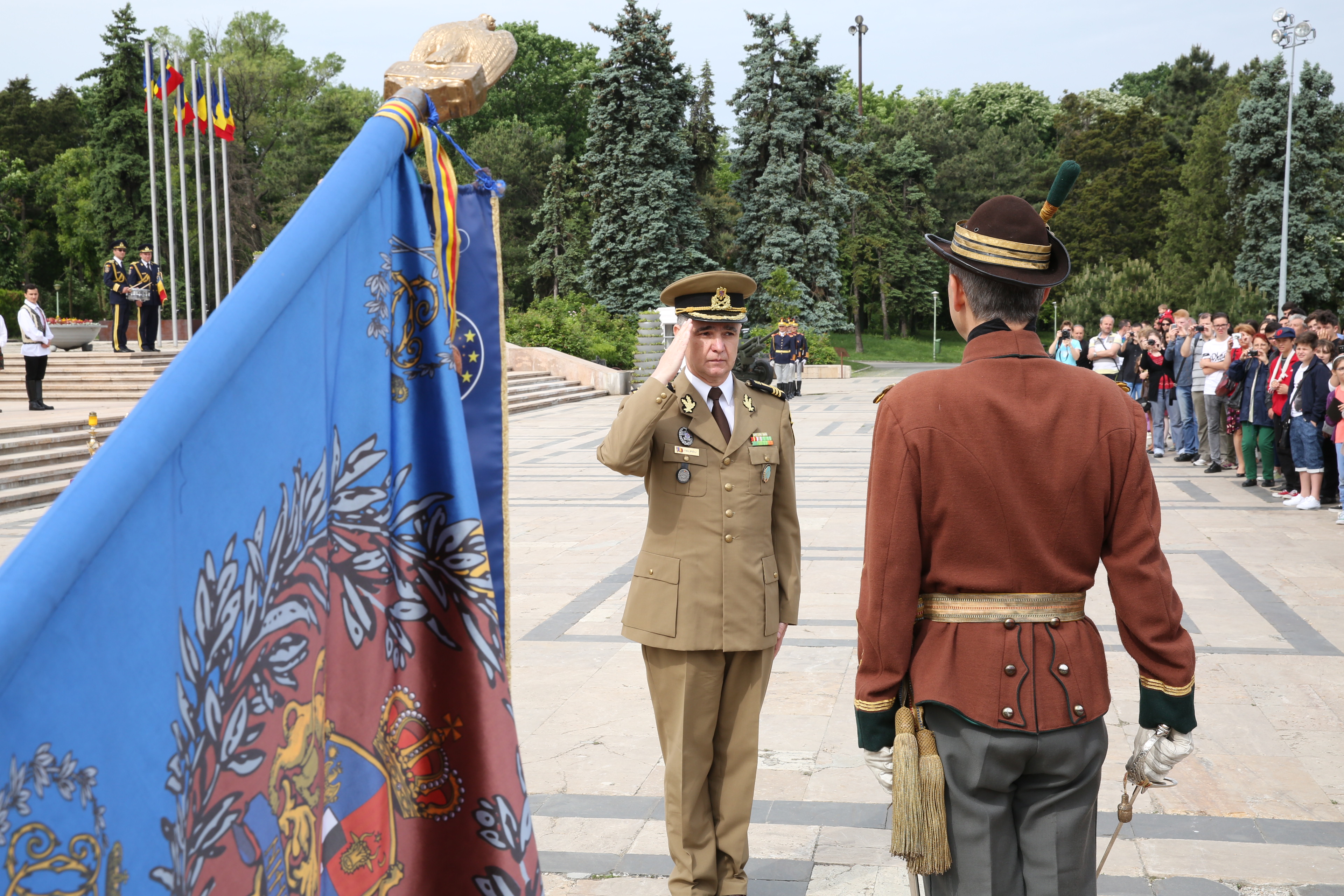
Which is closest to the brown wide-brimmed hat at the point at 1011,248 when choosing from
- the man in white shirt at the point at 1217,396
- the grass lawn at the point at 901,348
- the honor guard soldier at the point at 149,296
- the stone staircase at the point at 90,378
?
the man in white shirt at the point at 1217,396

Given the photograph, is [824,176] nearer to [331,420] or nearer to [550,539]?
[550,539]

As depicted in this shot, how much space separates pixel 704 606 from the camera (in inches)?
140

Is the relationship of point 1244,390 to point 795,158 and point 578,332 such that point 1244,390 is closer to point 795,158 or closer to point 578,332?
point 578,332

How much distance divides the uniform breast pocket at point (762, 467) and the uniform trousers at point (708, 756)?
534 millimetres

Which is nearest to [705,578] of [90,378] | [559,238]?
[90,378]

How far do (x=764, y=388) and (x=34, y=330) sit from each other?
1601cm

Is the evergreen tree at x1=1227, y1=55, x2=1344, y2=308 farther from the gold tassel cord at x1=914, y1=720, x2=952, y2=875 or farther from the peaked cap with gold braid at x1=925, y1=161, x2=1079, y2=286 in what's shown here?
the gold tassel cord at x1=914, y1=720, x2=952, y2=875

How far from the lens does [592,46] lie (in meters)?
63.6

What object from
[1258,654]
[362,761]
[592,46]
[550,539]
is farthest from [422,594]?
[592,46]

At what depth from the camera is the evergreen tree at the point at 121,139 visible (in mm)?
42250

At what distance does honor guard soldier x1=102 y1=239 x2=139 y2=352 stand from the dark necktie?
19.4 metres

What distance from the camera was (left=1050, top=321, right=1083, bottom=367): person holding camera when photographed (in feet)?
58.1

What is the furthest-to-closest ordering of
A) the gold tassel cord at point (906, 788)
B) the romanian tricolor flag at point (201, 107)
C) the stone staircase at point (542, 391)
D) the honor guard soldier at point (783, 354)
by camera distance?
the honor guard soldier at point (783, 354) < the romanian tricolor flag at point (201, 107) < the stone staircase at point (542, 391) < the gold tassel cord at point (906, 788)

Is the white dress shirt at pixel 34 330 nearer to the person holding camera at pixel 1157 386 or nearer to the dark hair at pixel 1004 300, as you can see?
the person holding camera at pixel 1157 386
